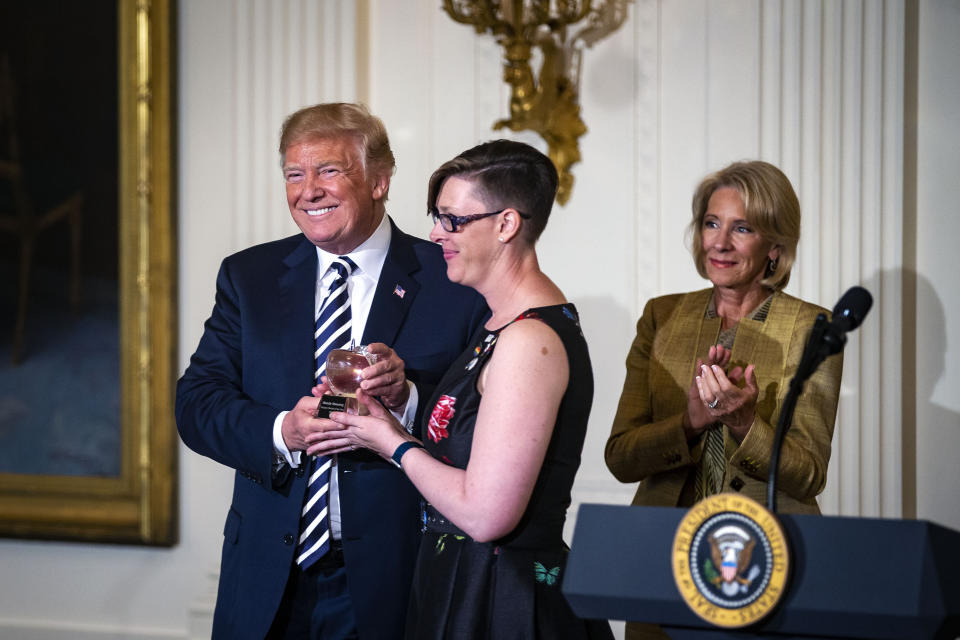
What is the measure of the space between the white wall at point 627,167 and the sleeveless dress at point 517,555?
6.99 feet

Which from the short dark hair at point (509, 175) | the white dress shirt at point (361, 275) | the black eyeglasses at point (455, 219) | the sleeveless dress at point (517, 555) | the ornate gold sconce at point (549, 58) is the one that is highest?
the ornate gold sconce at point (549, 58)

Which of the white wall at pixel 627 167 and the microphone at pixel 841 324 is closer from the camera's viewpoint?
the microphone at pixel 841 324

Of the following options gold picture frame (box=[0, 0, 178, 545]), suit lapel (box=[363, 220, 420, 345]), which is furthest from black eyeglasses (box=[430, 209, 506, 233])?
gold picture frame (box=[0, 0, 178, 545])

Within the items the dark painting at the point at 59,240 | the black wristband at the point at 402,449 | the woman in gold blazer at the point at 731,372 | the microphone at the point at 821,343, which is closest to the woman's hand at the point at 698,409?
the woman in gold blazer at the point at 731,372

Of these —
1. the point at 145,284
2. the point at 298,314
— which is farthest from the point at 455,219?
the point at 145,284

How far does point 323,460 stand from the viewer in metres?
2.50

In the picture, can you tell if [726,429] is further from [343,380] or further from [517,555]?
[343,380]

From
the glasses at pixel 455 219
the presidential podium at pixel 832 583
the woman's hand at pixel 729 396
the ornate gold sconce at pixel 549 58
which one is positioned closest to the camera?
the presidential podium at pixel 832 583

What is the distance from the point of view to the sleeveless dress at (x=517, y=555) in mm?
1939

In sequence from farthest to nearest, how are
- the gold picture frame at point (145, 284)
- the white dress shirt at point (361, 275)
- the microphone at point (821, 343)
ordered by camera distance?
the gold picture frame at point (145, 284)
the white dress shirt at point (361, 275)
the microphone at point (821, 343)

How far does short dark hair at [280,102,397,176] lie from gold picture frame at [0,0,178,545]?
2.01m

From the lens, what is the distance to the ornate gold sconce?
394cm

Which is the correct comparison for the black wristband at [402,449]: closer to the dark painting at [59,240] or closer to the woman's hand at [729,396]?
the woman's hand at [729,396]

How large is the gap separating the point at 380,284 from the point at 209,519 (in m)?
2.33
